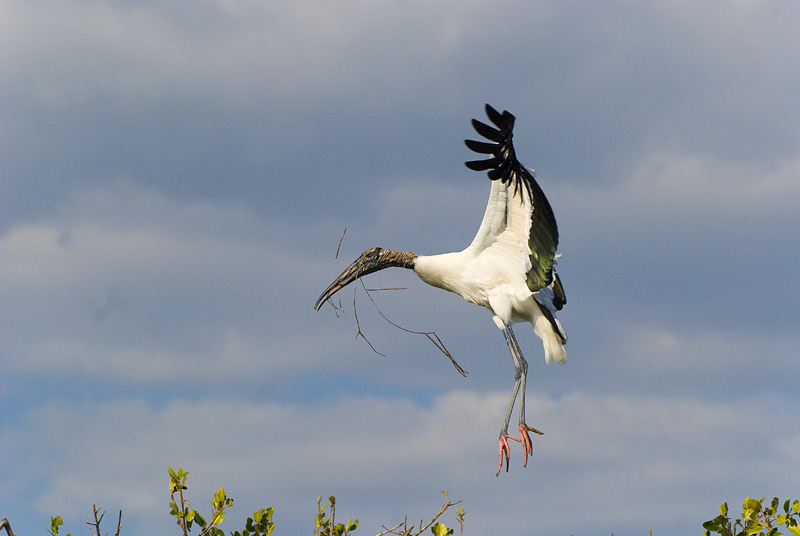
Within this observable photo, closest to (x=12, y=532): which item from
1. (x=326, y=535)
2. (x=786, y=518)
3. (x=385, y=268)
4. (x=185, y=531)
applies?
(x=185, y=531)

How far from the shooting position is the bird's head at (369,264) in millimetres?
9086

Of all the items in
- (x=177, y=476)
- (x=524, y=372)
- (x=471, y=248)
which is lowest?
(x=177, y=476)

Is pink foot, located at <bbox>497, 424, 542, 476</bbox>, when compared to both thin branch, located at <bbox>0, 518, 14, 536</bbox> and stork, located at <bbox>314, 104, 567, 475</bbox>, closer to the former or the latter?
stork, located at <bbox>314, 104, 567, 475</bbox>

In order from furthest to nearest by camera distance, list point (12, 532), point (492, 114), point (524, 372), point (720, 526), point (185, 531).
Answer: point (524, 372) < point (492, 114) < point (720, 526) < point (185, 531) < point (12, 532)

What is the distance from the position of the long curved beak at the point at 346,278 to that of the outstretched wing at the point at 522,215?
59.6 inches

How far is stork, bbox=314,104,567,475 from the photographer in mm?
7238

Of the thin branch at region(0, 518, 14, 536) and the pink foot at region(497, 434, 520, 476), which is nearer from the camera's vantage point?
the thin branch at region(0, 518, 14, 536)

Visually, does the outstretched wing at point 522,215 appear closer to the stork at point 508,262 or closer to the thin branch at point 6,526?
the stork at point 508,262

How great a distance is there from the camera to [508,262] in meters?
8.12

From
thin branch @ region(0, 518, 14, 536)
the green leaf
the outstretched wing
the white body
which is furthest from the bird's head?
thin branch @ region(0, 518, 14, 536)

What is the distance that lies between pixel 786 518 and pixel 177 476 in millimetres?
3675

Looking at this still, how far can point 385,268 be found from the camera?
30.2ft

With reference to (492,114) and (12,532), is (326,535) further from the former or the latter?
(492,114)

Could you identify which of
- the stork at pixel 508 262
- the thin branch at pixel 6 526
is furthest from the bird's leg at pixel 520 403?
the thin branch at pixel 6 526
